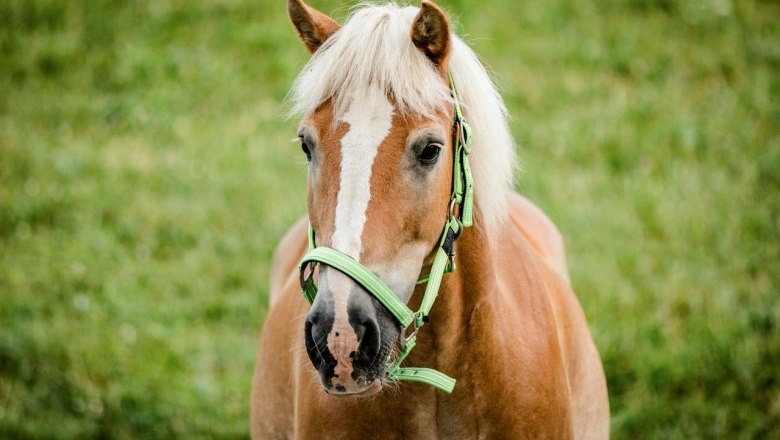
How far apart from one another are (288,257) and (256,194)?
9.35ft

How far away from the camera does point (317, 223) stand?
220cm

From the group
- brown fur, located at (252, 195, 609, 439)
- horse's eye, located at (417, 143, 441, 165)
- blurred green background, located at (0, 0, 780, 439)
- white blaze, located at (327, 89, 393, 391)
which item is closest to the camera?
white blaze, located at (327, 89, 393, 391)

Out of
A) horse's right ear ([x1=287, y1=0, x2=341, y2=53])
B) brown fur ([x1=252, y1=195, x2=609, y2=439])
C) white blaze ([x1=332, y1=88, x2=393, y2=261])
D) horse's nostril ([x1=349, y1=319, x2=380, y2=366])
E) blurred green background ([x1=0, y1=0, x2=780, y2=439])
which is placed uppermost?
horse's right ear ([x1=287, y1=0, x2=341, y2=53])

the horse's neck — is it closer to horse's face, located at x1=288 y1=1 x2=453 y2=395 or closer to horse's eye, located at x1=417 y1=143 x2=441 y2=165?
horse's face, located at x1=288 y1=1 x2=453 y2=395

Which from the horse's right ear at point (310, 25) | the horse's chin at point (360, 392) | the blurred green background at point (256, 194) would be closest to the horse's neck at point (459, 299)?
the horse's chin at point (360, 392)

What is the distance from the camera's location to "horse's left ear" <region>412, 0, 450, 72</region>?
218 cm

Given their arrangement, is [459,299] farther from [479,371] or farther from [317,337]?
[317,337]

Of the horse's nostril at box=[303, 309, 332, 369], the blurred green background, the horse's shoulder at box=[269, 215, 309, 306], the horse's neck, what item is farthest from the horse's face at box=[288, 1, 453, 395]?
the blurred green background

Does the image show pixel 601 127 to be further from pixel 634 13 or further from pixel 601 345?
pixel 601 345

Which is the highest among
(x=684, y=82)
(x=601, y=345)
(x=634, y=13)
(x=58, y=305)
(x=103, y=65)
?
(x=634, y=13)

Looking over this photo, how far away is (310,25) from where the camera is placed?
8.08 feet

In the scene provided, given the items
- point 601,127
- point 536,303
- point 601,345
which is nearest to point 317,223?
point 536,303

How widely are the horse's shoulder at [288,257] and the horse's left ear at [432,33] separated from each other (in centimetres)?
163

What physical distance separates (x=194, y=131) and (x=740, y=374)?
5.74 m
